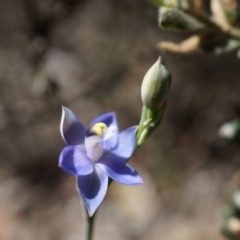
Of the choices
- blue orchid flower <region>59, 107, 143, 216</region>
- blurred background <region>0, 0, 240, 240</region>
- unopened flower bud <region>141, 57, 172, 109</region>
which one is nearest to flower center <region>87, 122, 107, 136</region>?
blue orchid flower <region>59, 107, 143, 216</region>

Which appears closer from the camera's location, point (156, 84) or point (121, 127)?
point (156, 84)

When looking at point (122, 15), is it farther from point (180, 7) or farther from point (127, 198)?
point (180, 7)

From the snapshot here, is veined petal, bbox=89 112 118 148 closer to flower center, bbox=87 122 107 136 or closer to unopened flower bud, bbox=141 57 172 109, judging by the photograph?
→ flower center, bbox=87 122 107 136

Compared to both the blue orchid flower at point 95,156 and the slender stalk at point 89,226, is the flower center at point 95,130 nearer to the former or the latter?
the blue orchid flower at point 95,156

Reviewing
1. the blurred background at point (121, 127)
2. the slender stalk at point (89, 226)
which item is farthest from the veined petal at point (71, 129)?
the blurred background at point (121, 127)

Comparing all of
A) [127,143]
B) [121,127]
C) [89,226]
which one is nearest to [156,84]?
[127,143]

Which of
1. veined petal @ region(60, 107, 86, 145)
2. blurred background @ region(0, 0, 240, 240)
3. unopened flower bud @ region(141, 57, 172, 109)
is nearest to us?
unopened flower bud @ region(141, 57, 172, 109)

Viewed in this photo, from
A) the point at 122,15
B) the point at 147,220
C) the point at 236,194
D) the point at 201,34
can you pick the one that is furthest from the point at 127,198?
the point at 201,34

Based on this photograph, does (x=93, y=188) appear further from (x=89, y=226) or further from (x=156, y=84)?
(x=156, y=84)
